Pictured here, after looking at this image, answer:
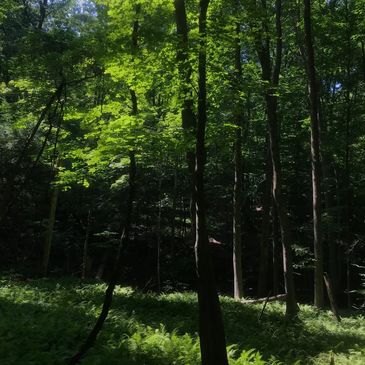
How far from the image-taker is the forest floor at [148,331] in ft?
22.9

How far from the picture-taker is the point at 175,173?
2300 centimetres

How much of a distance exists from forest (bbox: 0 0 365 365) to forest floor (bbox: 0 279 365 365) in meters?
0.05

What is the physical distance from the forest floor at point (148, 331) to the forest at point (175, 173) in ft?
0.17

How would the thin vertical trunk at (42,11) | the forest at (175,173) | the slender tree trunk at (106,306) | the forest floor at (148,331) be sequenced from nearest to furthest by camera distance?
→ 1. the slender tree trunk at (106,306)
2. the forest floor at (148,331)
3. the forest at (175,173)
4. the thin vertical trunk at (42,11)

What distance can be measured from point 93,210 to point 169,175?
4.50 m

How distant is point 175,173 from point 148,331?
47.3ft

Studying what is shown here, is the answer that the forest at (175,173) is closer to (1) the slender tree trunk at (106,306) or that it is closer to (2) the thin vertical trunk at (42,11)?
(1) the slender tree trunk at (106,306)

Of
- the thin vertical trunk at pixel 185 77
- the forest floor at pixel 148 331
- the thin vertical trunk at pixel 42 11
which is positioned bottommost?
the forest floor at pixel 148 331

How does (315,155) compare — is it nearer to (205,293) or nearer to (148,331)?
(148,331)

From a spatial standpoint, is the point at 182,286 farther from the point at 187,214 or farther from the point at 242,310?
the point at 242,310

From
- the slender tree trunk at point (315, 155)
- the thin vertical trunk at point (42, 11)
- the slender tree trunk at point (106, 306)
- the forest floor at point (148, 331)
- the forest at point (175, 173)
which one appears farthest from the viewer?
the thin vertical trunk at point (42, 11)

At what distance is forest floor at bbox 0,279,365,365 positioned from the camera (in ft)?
22.9

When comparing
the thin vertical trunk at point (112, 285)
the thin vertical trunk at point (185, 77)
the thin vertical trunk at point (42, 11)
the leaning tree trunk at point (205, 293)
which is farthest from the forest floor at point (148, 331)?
the thin vertical trunk at point (42, 11)

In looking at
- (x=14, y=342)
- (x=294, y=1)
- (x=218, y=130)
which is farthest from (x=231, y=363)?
(x=294, y=1)
